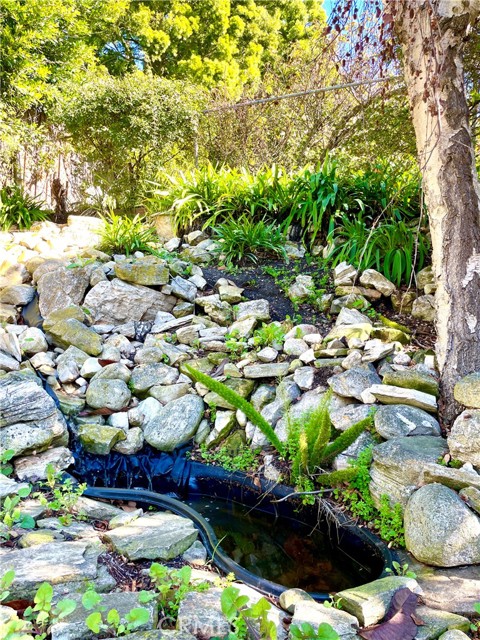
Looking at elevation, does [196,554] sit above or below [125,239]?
below

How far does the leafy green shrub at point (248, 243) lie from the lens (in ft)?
15.8

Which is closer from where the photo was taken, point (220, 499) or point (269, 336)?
point (220, 499)

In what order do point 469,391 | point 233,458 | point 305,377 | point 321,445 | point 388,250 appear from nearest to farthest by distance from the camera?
point 469,391 → point 321,445 → point 233,458 → point 305,377 → point 388,250

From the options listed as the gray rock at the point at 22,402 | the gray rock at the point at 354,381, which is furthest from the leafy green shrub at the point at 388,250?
the gray rock at the point at 22,402

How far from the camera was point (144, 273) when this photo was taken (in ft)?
14.2

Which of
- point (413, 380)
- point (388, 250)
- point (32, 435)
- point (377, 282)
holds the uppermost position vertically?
point (388, 250)

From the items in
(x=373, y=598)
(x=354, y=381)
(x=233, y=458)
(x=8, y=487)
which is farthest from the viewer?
(x=233, y=458)

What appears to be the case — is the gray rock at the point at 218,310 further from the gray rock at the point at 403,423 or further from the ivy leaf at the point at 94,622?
the ivy leaf at the point at 94,622

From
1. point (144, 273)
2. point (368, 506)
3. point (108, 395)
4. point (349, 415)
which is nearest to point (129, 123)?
point (144, 273)

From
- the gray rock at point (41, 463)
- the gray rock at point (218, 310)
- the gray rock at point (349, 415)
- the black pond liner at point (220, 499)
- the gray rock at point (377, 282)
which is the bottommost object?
the black pond liner at point (220, 499)

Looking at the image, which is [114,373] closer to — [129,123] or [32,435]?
[32,435]

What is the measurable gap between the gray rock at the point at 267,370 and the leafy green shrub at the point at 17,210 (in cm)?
438

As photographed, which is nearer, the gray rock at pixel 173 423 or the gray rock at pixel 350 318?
the gray rock at pixel 173 423

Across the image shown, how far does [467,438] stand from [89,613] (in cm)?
179
